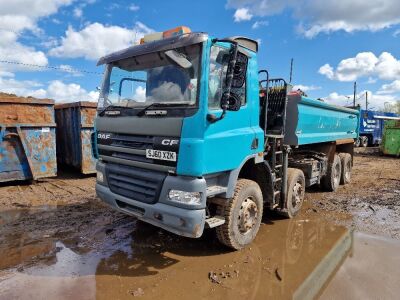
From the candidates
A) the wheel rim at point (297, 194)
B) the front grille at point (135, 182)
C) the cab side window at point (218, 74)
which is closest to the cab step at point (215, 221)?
the front grille at point (135, 182)

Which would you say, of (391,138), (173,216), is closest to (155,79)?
(173,216)

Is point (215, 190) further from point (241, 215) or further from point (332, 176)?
point (332, 176)

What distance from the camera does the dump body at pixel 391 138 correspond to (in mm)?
17125

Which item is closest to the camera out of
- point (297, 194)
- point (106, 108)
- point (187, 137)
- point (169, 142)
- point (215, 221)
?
point (187, 137)

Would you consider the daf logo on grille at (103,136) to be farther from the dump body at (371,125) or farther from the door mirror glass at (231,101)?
the dump body at (371,125)

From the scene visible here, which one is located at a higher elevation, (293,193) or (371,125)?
(371,125)

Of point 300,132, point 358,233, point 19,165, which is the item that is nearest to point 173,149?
point 300,132

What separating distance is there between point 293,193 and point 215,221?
2.42 metres

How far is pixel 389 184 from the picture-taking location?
947 centimetres

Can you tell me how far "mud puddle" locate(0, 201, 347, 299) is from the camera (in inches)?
141

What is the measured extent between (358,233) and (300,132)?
1.98 metres

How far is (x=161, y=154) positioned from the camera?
3.79 metres

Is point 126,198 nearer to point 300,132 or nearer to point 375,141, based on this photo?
point 300,132

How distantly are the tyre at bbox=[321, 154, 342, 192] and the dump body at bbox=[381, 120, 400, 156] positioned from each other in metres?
10.8
